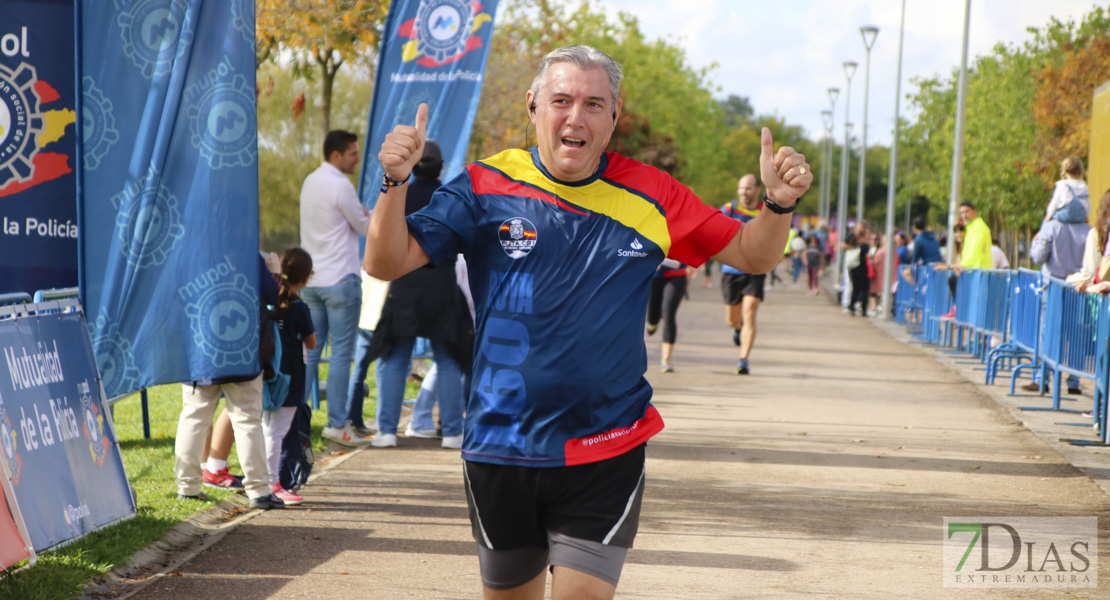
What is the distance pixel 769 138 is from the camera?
3213mm

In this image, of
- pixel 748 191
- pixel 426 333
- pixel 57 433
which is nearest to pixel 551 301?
pixel 57 433

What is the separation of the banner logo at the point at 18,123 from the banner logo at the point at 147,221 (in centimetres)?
104

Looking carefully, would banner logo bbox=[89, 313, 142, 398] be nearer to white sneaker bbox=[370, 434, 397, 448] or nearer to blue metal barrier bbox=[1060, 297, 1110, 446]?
white sneaker bbox=[370, 434, 397, 448]

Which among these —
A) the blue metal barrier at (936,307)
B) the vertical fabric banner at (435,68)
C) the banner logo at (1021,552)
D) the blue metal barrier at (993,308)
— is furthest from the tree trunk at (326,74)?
the banner logo at (1021,552)

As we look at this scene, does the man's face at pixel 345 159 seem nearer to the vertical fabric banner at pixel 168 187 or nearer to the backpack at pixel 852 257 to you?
the vertical fabric banner at pixel 168 187

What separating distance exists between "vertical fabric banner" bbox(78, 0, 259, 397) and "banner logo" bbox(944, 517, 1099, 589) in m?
3.67

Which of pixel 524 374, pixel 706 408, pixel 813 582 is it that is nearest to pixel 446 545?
pixel 813 582

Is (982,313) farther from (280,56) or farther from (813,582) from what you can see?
(813,582)

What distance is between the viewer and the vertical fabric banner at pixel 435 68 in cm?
1058

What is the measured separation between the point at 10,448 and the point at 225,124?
6.64ft

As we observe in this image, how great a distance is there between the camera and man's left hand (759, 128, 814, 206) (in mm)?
3041

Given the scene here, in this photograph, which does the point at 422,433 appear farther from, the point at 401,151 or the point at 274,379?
the point at 401,151

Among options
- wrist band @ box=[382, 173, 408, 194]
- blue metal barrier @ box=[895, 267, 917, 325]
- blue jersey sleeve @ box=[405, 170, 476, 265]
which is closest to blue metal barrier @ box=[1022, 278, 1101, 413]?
blue jersey sleeve @ box=[405, 170, 476, 265]

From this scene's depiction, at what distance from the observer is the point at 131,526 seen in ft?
18.9
